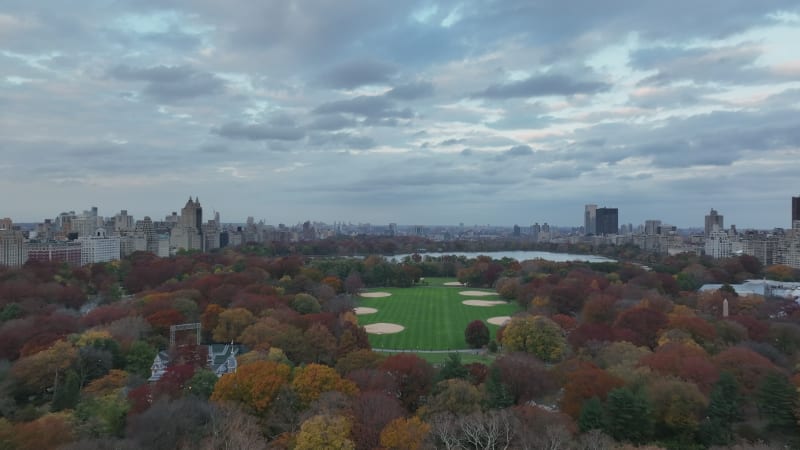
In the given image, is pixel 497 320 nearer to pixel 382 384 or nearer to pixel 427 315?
pixel 427 315

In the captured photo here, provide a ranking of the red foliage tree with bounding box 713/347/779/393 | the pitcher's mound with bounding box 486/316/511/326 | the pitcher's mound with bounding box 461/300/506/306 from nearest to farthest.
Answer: the red foliage tree with bounding box 713/347/779/393 < the pitcher's mound with bounding box 486/316/511/326 < the pitcher's mound with bounding box 461/300/506/306

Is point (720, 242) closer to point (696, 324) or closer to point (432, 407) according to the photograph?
point (696, 324)

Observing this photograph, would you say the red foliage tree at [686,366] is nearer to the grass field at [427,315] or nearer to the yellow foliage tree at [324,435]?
the yellow foliage tree at [324,435]

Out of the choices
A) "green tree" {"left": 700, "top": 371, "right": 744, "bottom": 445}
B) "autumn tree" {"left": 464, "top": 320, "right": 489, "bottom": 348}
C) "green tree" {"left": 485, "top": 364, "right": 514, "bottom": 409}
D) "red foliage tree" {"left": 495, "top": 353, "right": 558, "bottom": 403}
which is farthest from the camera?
"autumn tree" {"left": 464, "top": 320, "right": 489, "bottom": 348}

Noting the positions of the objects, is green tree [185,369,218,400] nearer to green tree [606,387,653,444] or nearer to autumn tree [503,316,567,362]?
green tree [606,387,653,444]

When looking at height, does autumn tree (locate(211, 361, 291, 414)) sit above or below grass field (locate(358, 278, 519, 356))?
above

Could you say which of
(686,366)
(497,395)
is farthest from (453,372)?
(686,366)

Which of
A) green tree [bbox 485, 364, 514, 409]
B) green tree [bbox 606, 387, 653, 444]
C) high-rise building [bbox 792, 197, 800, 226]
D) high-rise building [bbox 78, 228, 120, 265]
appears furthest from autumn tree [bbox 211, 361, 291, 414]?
high-rise building [bbox 792, 197, 800, 226]

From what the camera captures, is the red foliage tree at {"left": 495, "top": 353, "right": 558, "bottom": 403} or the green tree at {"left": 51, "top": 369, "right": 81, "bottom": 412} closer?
the green tree at {"left": 51, "top": 369, "right": 81, "bottom": 412}
